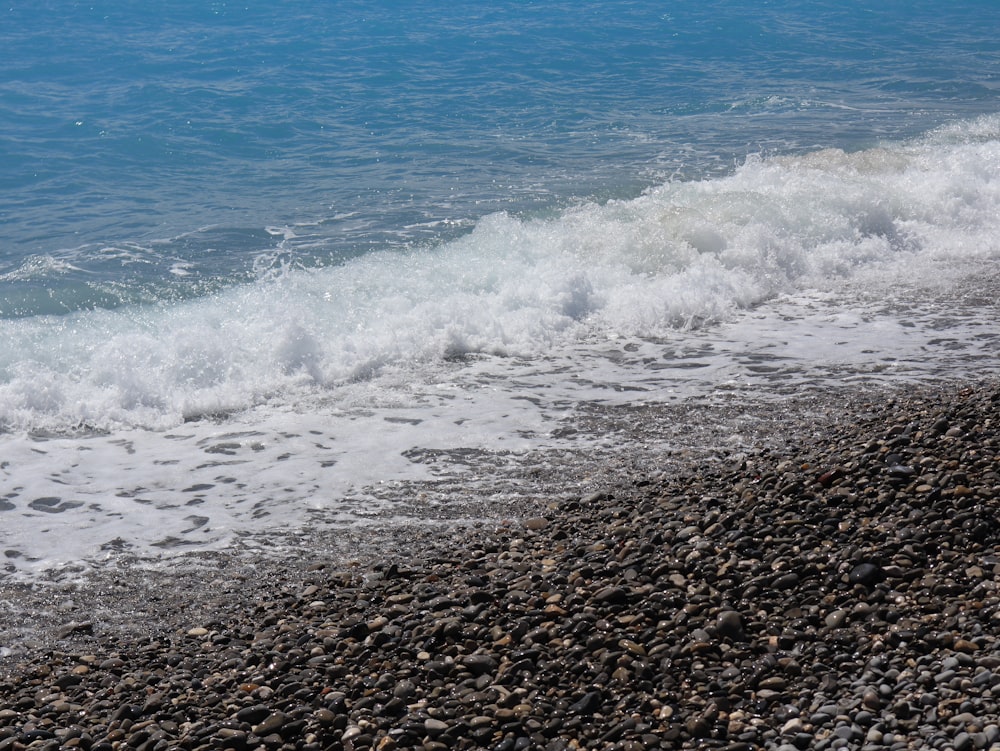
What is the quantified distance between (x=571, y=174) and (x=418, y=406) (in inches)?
354

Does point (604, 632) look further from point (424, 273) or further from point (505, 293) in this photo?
point (424, 273)

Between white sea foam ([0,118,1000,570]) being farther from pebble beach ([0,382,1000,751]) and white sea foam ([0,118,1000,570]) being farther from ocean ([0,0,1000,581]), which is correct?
pebble beach ([0,382,1000,751])

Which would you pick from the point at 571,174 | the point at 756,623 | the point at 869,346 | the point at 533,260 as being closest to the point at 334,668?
the point at 756,623

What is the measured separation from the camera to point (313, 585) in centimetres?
542

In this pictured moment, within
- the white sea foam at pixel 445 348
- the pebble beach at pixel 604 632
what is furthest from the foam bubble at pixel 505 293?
the pebble beach at pixel 604 632

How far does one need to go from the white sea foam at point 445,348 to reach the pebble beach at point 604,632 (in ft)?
3.79

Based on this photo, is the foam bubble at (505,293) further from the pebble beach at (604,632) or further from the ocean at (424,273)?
the pebble beach at (604,632)

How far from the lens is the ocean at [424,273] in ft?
23.5

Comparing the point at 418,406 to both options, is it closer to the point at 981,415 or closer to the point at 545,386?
the point at 545,386

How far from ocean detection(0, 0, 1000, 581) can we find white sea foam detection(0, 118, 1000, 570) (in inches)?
1.5

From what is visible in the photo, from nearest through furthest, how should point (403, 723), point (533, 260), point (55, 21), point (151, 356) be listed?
point (403, 723) < point (151, 356) < point (533, 260) < point (55, 21)

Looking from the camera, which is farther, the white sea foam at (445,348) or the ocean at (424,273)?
the ocean at (424,273)

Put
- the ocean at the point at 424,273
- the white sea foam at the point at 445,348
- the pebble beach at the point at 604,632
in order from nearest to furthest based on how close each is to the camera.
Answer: the pebble beach at the point at 604,632 → the white sea foam at the point at 445,348 → the ocean at the point at 424,273

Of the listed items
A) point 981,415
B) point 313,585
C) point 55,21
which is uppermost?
point 55,21
